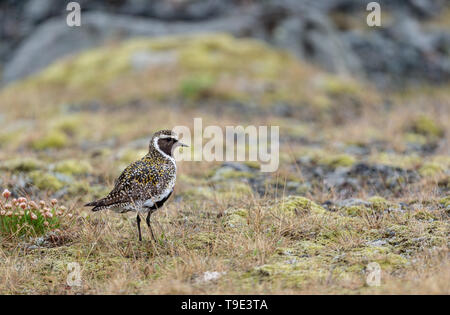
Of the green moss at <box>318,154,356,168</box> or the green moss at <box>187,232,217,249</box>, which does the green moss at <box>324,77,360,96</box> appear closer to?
the green moss at <box>318,154,356,168</box>

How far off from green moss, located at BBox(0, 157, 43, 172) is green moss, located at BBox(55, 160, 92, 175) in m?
0.48

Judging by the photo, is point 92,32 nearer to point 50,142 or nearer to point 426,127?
point 50,142

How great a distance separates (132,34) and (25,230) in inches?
740

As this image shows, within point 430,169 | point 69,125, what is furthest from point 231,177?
point 69,125

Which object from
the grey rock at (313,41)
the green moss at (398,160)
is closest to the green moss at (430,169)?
the green moss at (398,160)

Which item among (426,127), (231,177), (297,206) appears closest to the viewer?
(297,206)

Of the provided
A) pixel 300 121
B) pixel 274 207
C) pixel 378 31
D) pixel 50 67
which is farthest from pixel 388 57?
pixel 274 207

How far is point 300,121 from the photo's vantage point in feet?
55.2

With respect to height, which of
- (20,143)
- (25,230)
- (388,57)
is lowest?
(25,230)

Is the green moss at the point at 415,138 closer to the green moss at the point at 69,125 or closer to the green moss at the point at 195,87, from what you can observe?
the green moss at the point at 195,87

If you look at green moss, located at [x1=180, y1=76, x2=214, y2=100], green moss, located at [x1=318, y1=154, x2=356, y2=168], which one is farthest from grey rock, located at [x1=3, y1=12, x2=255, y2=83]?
green moss, located at [x1=318, y1=154, x2=356, y2=168]

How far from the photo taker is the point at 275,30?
23875 mm

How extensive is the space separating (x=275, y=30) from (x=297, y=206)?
56.7 feet

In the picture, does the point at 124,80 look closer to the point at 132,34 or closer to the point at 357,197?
the point at 132,34
